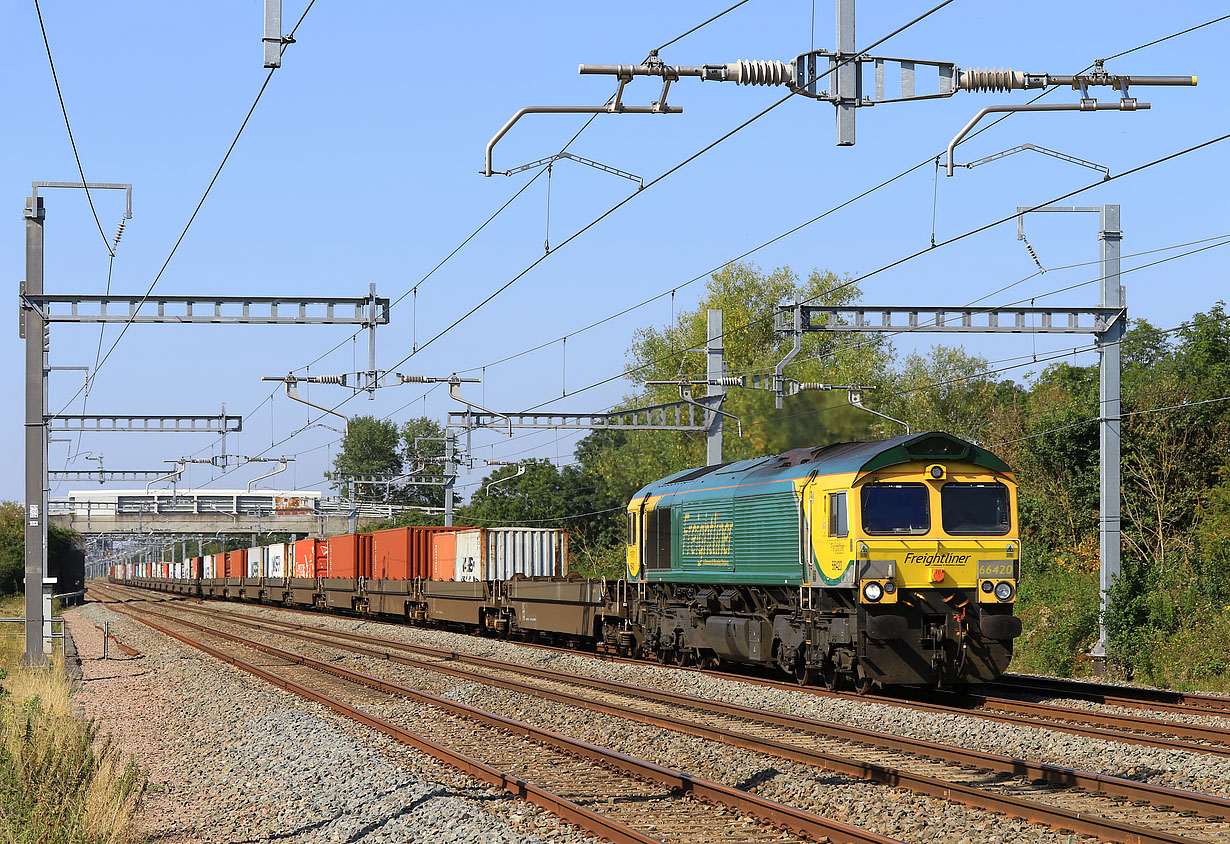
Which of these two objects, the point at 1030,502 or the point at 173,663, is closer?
the point at 173,663

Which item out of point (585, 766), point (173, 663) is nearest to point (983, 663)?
point (585, 766)

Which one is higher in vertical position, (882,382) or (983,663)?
(882,382)

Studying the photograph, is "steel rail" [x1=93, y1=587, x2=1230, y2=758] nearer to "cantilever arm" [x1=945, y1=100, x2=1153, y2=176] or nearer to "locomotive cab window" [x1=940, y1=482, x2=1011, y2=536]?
"locomotive cab window" [x1=940, y1=482, x2=1011, y2=536]

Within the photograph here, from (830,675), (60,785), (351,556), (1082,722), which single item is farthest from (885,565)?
(351,556)

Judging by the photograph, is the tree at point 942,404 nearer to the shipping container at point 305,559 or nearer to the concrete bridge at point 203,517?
the shipping container at point 305,559

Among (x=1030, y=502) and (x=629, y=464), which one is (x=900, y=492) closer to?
(x=1030, y=502)

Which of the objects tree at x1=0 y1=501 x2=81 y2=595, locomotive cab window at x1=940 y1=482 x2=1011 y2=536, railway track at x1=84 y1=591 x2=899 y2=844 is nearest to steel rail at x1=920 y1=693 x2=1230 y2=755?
locomotive cab window at x1=940 y1=482 x2=1011 y2=536

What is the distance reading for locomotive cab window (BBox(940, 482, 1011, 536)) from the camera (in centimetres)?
1945

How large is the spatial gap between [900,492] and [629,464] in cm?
4686

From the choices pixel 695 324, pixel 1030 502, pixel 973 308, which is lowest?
pixel 1030 502

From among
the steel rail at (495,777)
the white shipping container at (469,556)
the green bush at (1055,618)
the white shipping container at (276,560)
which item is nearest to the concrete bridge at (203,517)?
the white shipping container at (276,560)

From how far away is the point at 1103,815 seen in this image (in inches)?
430

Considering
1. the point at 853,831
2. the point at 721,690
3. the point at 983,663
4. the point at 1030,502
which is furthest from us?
the point at 1030,502

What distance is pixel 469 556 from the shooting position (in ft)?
124
